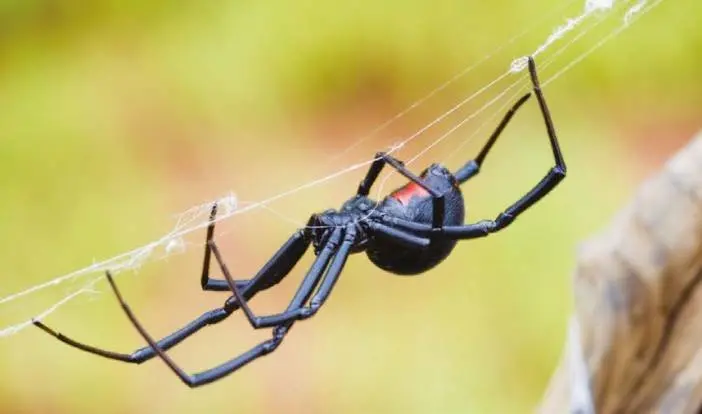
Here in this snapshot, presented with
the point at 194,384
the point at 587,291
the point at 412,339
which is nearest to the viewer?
the point at 194,384

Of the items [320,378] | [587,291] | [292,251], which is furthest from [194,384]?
[320,378]

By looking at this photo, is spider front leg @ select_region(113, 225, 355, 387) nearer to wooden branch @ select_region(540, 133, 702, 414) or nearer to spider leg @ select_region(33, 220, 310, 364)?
spider leg @ select_region(33, 220, 310, 364)

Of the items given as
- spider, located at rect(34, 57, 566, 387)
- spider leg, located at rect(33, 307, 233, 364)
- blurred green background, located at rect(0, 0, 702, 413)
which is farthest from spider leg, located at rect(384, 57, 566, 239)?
blurred green background, located at rect(0, 0, 702, 413)

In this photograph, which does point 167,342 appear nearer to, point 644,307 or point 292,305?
point 292,305

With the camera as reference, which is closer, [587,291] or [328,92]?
[587,291]

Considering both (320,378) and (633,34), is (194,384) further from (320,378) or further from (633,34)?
(633,34)

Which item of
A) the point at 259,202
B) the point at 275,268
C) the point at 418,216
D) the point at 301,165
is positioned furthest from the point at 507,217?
the point at 301,165
